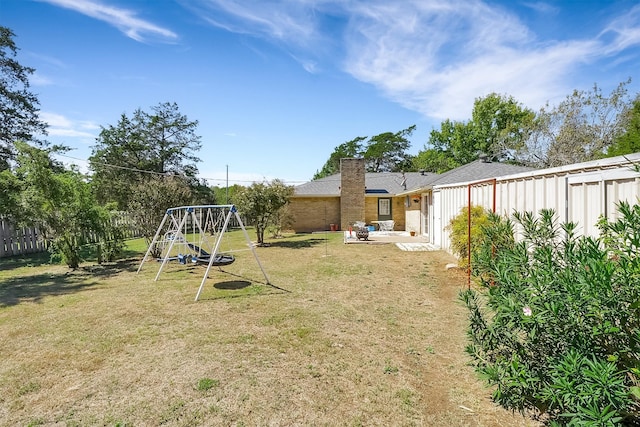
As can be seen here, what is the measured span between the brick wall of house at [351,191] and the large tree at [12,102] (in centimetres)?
2144

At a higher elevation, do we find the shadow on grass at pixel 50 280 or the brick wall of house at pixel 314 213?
the brick wall of house at pixel 314 213

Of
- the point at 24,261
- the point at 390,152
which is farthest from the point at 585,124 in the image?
the point at 24,261

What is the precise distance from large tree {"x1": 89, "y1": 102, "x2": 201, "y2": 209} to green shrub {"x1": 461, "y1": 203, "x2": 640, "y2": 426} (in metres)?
30.4

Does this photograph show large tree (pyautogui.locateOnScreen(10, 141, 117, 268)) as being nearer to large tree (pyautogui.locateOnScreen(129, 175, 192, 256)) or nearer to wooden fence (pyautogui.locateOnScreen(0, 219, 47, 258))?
large tree (pyautogui.locateOnScreen(129, 175, 192, 256))

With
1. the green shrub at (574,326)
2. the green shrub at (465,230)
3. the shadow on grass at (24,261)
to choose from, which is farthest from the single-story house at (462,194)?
the shadow on grass at (24,261)

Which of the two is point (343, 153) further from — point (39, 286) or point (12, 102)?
point (39, 286)

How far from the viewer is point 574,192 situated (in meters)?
5.01

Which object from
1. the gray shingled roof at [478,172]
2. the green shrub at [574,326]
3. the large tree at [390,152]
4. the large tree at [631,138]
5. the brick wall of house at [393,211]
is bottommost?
the green shrub at [574,326]

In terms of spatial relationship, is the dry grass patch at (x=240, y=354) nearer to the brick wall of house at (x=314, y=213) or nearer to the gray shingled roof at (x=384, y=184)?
the gray shingled roof at (x=384, y=184)

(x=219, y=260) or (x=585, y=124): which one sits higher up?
(x=585, y=124)

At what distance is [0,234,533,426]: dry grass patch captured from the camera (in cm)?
319

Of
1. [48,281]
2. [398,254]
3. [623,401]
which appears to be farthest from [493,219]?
[48,281]

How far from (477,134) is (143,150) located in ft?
126

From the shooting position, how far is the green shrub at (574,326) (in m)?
1.75
